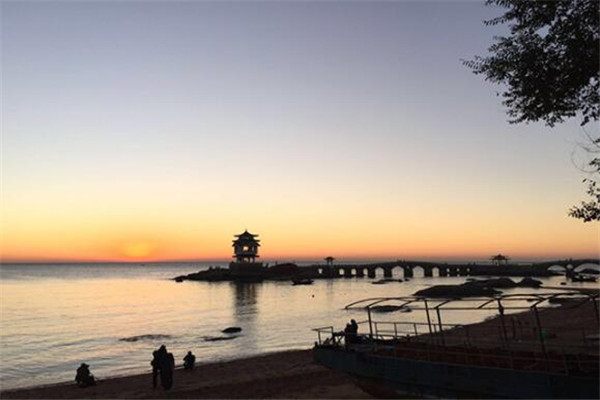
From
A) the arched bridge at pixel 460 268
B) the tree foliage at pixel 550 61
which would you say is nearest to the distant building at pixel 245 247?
the arched bridge at pixel 460 268

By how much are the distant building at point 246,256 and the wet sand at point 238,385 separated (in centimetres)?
9612

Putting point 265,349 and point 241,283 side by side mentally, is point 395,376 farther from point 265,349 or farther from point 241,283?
point 241,283

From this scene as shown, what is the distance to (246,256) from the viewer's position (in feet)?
427

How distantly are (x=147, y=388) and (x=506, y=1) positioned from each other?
20637 mm

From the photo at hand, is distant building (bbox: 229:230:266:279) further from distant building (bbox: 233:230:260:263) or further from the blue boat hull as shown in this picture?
the blue boat hull

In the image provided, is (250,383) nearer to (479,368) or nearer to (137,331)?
(479,368)

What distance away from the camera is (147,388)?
21.9 m

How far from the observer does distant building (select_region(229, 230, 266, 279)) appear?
124812 mm

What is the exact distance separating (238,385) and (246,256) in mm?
110135

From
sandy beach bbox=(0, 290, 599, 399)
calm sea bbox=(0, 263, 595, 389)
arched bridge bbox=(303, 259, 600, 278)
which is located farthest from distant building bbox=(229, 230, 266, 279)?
sandy beach bbox=(0, 290, 599, 399)

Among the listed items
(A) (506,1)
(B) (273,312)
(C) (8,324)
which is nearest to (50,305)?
(C) (8,324)

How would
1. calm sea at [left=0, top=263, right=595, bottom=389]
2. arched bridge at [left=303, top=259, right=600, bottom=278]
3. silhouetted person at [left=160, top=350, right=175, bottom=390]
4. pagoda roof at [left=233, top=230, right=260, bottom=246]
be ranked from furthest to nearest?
arched bridge at [left=303, top=259, right=600, bottom=278]
pagoda roof at [left=233, top=230, right=260, bottom=246]
calm sea at [left=0, top=263, right=595, bottom=389]
silhouetted person at [left=160, top=350, right=175, bottom=390]

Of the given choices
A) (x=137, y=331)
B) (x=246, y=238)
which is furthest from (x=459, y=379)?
(x=246, y=238)

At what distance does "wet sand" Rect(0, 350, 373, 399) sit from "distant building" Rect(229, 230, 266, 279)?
9612 cm
